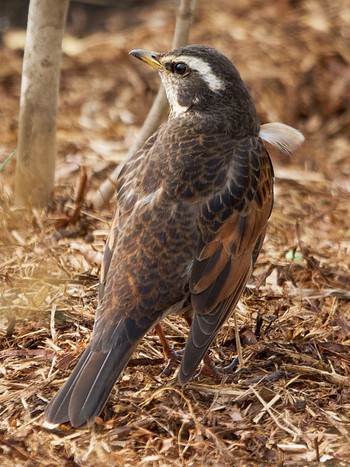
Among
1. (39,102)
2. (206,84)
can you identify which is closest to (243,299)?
(206,84)

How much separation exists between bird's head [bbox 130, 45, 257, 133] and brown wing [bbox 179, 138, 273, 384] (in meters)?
0.31

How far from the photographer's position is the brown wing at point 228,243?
5.61 m

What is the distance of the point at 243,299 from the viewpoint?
701cm

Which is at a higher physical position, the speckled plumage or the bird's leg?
the speckled plumage

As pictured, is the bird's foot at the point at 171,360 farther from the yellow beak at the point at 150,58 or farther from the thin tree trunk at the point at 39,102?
the thin tree trunk at the point at 39,102

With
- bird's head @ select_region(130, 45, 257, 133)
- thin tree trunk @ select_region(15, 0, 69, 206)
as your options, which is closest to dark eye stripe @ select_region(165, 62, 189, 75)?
bird's head @ select_region(130, 45, 257, 133)

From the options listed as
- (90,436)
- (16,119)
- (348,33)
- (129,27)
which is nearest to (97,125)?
(16,119)

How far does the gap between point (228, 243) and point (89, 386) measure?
1.37 m

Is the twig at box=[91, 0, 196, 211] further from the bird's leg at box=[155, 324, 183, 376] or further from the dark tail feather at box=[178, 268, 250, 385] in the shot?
the dark tail feather at box=[178, 268, 250, 385]

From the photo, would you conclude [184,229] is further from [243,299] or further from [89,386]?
[243,299]

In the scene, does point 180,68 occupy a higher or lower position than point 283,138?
higher

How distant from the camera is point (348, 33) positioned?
1159cm

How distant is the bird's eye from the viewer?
6.64m

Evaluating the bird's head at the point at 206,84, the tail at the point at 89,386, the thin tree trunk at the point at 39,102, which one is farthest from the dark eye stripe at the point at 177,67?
the tail at the point at 89,386
